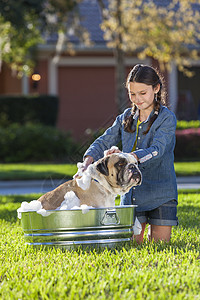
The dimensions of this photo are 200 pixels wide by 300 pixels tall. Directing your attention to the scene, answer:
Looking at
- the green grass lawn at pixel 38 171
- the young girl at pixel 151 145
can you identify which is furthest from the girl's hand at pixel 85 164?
the green grass lawn at pixel 38 171

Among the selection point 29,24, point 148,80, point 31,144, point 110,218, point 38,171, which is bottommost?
point 38,171

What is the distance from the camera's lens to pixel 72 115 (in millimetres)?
19906

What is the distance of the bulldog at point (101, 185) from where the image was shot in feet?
12.3

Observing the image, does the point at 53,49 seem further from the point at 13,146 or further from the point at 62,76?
the point at 13,146

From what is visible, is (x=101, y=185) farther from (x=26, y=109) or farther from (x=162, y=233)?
(x=26, y=109)

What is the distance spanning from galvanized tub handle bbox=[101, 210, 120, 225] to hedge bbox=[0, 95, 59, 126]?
13942mm

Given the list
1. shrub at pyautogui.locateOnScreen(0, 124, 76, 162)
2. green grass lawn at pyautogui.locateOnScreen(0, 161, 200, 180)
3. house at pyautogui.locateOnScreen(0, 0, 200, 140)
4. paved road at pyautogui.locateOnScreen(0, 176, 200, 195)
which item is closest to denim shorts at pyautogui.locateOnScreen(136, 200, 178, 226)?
paved road at pyautogui.locateOnScreen(0, 176, 200, 195)

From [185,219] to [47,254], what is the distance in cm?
236

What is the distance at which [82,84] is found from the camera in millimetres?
19828

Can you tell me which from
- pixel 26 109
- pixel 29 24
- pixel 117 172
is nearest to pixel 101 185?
pixel 117 172

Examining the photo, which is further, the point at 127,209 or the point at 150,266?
the point at 127,209

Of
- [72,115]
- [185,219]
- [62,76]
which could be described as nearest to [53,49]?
[62,76]

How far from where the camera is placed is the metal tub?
3.85m

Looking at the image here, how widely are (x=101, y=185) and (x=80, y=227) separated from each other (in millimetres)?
341
